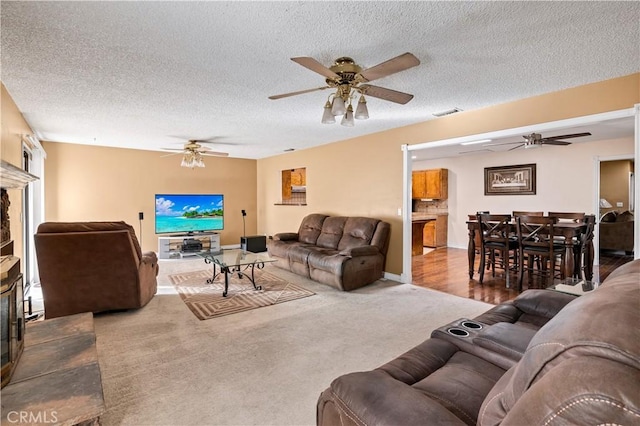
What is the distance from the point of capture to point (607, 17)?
6.52 feet

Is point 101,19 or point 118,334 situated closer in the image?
point 101,19

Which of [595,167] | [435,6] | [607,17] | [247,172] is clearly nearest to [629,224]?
[595,167]

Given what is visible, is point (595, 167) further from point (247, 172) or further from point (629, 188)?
point (247, 172)

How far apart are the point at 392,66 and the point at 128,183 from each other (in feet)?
21.9

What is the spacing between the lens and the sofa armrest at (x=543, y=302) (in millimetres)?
2098

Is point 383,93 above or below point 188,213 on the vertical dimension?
above

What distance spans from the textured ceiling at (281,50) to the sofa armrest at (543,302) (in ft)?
5.96

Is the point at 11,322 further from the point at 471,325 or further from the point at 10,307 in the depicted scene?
the point at 471,325

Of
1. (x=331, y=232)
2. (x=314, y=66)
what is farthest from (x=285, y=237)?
(x=314, y=66)

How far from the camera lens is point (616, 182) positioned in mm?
7719

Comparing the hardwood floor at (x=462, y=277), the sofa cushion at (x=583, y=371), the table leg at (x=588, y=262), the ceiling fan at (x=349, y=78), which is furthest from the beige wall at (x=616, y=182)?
the sofa cushion at (x=583, y=371)

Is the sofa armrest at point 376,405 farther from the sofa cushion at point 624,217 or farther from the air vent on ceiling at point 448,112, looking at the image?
the sofa cushion at point 624,217

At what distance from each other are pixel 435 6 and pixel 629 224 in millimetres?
7482

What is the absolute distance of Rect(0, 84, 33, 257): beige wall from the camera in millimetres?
3178
